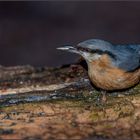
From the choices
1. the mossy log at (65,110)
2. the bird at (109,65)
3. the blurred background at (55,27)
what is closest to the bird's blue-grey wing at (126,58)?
the bird at (109,65)

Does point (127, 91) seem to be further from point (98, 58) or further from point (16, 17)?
point (16, 17)

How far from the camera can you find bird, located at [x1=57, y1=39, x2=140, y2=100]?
6020 mm

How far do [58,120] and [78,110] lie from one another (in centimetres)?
30

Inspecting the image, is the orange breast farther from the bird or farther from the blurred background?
the blurred background

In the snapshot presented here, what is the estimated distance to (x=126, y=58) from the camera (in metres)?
6.12

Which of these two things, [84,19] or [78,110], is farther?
[84,19]

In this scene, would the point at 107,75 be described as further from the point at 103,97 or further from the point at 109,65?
the point at 103,97

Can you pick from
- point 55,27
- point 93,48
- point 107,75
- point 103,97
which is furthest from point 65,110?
point 55,27

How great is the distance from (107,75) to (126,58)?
302mm

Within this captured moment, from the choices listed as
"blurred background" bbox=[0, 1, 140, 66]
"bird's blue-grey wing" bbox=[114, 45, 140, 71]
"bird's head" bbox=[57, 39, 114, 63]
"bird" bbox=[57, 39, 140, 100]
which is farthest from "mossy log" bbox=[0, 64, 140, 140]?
"blurred background" bbox=[0, 1, 140, 66]

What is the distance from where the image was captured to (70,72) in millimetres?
7066

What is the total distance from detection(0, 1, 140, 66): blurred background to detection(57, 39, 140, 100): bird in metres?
5.62

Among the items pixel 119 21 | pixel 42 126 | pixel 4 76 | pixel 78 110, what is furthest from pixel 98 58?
pixel 119 21

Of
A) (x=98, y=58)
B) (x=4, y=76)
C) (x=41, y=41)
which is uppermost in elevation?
(x=98, y=58)
